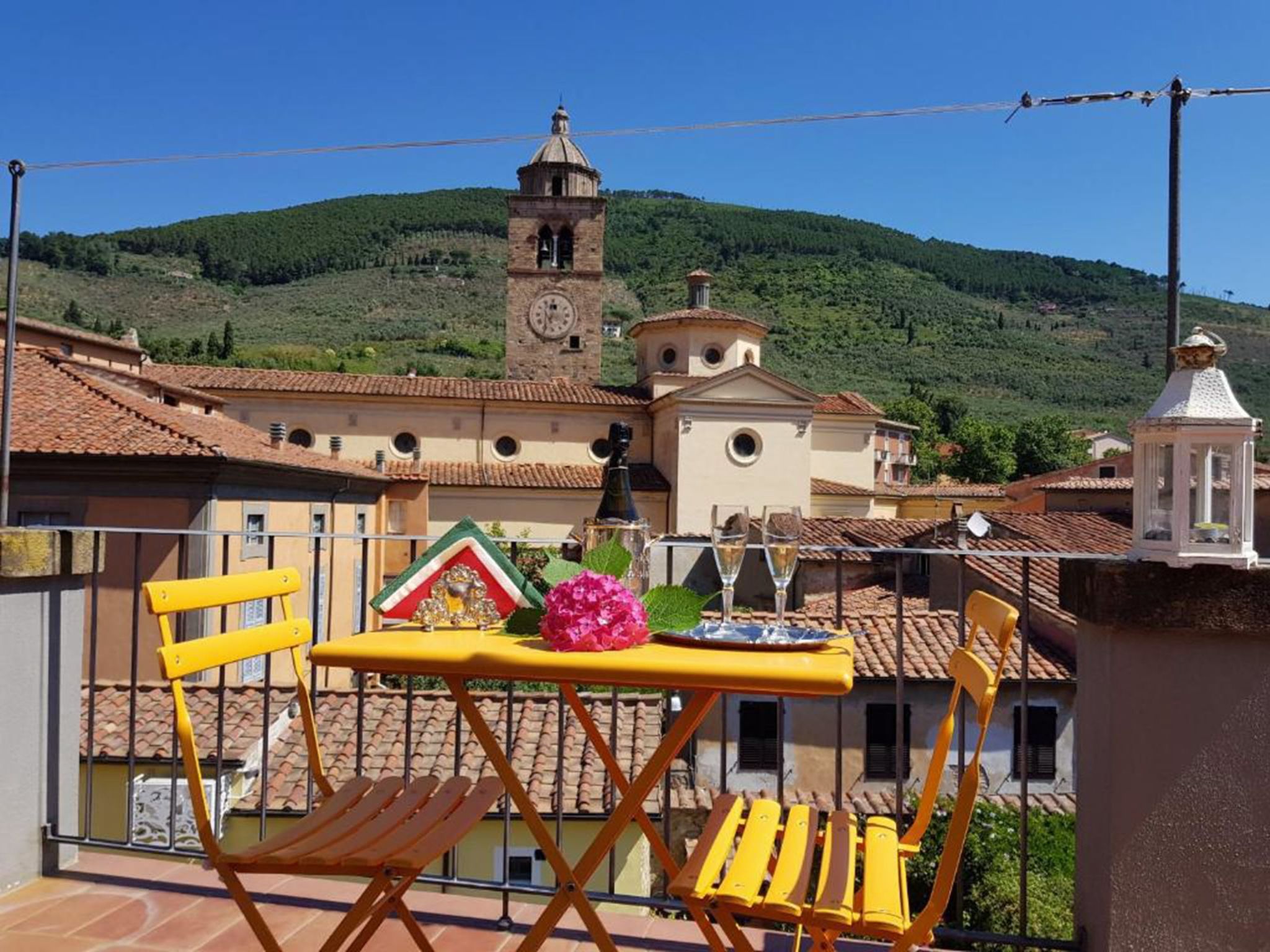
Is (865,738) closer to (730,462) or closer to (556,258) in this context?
(730,462)

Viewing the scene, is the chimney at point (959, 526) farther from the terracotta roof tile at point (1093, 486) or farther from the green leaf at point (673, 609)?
the green leaf at point (673, 609)

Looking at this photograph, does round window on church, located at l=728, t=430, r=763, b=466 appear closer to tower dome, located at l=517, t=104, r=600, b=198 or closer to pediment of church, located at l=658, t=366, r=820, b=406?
pediment of church, located at l=658, t=366, r=820, b=406

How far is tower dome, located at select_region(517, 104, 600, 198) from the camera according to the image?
32500 millimetres

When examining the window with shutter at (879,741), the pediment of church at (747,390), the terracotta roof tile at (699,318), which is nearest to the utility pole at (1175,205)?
the window with shutter at (879,741)

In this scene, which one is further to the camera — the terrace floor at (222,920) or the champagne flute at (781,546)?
the terrace floor at (222,920)

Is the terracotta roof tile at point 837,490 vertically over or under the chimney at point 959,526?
over

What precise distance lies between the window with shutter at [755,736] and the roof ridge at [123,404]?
8047 millimetres

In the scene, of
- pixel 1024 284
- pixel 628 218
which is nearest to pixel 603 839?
pixel 1024 284

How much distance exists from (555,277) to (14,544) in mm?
31167

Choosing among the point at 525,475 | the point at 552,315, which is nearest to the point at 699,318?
the point at 525,475

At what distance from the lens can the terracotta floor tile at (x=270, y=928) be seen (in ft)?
8.55

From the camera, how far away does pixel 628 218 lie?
345 feet

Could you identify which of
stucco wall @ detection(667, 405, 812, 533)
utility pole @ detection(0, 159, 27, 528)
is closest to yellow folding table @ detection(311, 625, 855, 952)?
utility pole @ detection(0, 159, 27, 528)

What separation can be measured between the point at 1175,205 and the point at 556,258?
2916 centimetres
